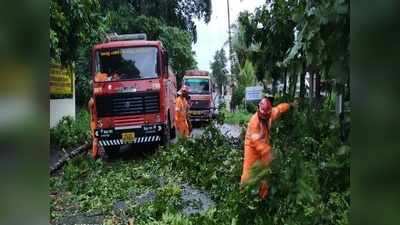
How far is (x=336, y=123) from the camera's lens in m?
2.55

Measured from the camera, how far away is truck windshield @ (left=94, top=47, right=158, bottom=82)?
1061 centimetres

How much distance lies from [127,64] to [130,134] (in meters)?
1.55

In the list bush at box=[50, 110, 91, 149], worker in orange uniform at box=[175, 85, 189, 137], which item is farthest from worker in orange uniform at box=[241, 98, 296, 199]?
bush at box=[50, 110, 91, 149]

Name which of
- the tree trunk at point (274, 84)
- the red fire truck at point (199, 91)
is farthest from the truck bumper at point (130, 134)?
the red fire truck at point (199, 91)

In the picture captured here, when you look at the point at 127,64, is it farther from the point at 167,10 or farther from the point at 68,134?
the point at 167,10

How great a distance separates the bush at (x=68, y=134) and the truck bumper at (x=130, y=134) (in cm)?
133

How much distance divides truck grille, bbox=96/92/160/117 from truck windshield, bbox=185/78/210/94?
10.2 m

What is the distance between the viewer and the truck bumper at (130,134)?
10734mm

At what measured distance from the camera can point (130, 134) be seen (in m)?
10.8

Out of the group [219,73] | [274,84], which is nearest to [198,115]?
[219,73]

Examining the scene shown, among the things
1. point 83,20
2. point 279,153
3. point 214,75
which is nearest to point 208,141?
point 83,20
